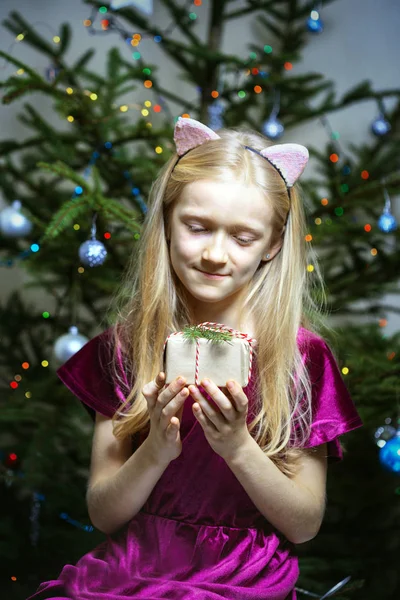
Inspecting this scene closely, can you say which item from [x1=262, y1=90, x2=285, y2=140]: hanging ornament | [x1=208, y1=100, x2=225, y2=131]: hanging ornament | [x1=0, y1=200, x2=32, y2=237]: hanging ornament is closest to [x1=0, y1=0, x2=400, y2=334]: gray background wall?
[x1=262, y1=90, x2=285, y2=140]: hanging ornament

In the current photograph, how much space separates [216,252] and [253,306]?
0.16m

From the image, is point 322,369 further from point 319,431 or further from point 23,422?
point 23,422

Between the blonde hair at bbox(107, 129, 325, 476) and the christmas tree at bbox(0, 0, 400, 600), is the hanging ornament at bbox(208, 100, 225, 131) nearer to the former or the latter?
the christmas tree at bbox(0, 0, 400, 600)

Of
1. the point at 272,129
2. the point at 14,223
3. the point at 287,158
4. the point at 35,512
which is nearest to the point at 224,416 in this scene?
the point at 287,158

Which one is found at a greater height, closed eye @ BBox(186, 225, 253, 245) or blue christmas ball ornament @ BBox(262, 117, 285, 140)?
closed eye @ BBox(186, 225, 253, 245)

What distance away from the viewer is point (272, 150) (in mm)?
1044

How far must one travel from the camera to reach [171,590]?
0.89 meters

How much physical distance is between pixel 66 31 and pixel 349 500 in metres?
1.41

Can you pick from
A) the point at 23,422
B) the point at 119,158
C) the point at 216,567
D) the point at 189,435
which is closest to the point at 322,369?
the point at 189,435

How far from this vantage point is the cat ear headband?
1.04 m

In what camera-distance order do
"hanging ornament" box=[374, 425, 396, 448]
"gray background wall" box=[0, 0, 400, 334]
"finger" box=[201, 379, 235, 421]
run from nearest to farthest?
"finger" box=[201, 379, 235, 421] < "hanging ornament" box=[374, 425, 396, 448] < "gray background wall" box=[0, 0, 400, 334]

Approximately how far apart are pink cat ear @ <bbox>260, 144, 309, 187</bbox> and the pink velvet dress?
25cm

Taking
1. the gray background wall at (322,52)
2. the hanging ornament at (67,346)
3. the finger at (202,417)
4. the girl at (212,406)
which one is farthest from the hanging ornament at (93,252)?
the gray background wall at (322,52)

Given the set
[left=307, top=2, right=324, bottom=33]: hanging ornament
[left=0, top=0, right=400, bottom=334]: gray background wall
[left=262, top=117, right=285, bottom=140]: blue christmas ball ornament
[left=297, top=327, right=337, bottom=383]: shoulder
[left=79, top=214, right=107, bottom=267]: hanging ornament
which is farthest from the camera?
[left=0, top=0, right=400, bottom=334]: gray background wall
